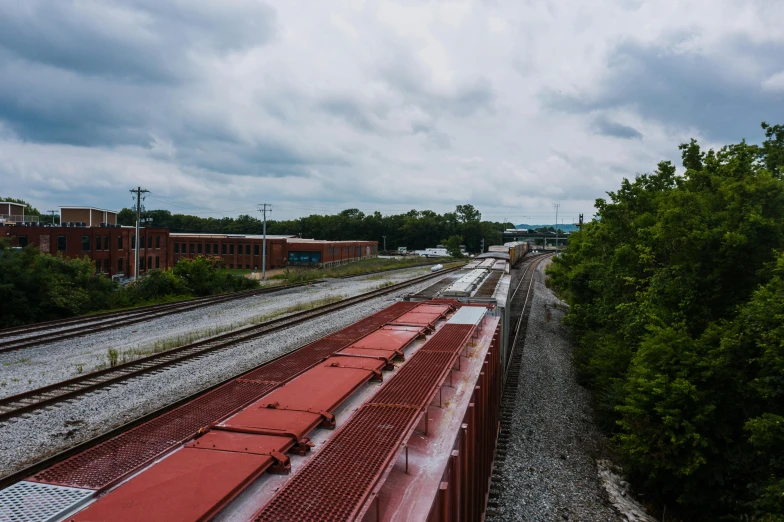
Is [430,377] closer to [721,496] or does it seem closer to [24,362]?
[721,496]

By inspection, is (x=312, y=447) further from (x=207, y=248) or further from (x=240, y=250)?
(x=207, y=248)

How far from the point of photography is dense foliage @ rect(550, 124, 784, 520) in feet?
34.5

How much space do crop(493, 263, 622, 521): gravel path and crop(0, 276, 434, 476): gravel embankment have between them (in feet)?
28.6

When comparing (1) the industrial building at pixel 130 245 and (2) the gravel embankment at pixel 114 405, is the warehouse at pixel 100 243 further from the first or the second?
(2) the gravel embankment at pixel 114 405

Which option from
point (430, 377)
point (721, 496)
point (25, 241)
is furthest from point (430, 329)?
point (25, 241)

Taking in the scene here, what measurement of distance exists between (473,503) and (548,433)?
23.7 feet

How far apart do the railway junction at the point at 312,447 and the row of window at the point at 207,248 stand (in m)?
64.6

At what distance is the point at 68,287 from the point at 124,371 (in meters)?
16.5

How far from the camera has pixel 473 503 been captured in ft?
26.1

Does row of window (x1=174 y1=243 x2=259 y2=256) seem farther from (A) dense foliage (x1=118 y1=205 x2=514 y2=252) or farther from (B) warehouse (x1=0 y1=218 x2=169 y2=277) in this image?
(A) dense foliage (x1=118 y1=205 x2=514 y2=252)

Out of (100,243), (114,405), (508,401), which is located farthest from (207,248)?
(508,401)

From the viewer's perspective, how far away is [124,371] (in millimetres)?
15383

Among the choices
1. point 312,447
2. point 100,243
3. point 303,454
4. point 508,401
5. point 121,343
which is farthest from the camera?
point 100,243

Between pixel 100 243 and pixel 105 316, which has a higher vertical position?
pixel 100 243
